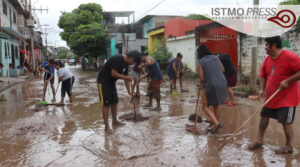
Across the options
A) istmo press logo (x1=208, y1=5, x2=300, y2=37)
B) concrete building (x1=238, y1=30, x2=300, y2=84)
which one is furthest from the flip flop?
concrete building (x1=238, y1=30, x2=300, y2=84)

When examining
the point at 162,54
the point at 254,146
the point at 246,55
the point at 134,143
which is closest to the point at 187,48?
the point at 162,54

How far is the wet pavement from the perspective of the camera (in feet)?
11.8

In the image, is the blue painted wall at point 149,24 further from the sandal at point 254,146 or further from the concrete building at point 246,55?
the sandal at point 254,146

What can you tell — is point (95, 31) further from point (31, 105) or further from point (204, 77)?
point (204, 77)

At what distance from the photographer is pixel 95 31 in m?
31.6

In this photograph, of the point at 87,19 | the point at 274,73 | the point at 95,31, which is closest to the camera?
the point at 274,73

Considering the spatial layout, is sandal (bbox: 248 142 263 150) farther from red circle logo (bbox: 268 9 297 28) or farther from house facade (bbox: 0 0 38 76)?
house facade (bbox: 0 0 38 76)

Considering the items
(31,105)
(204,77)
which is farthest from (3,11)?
(204,77)

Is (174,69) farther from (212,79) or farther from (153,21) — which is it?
(153,21)

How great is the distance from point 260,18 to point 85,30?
79.2ft

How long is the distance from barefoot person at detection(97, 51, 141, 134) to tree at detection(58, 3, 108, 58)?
2705 centimetres

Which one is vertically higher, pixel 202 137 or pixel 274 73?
pixel 274 73

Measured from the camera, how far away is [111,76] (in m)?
5.07

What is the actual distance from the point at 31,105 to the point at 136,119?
4329mm
